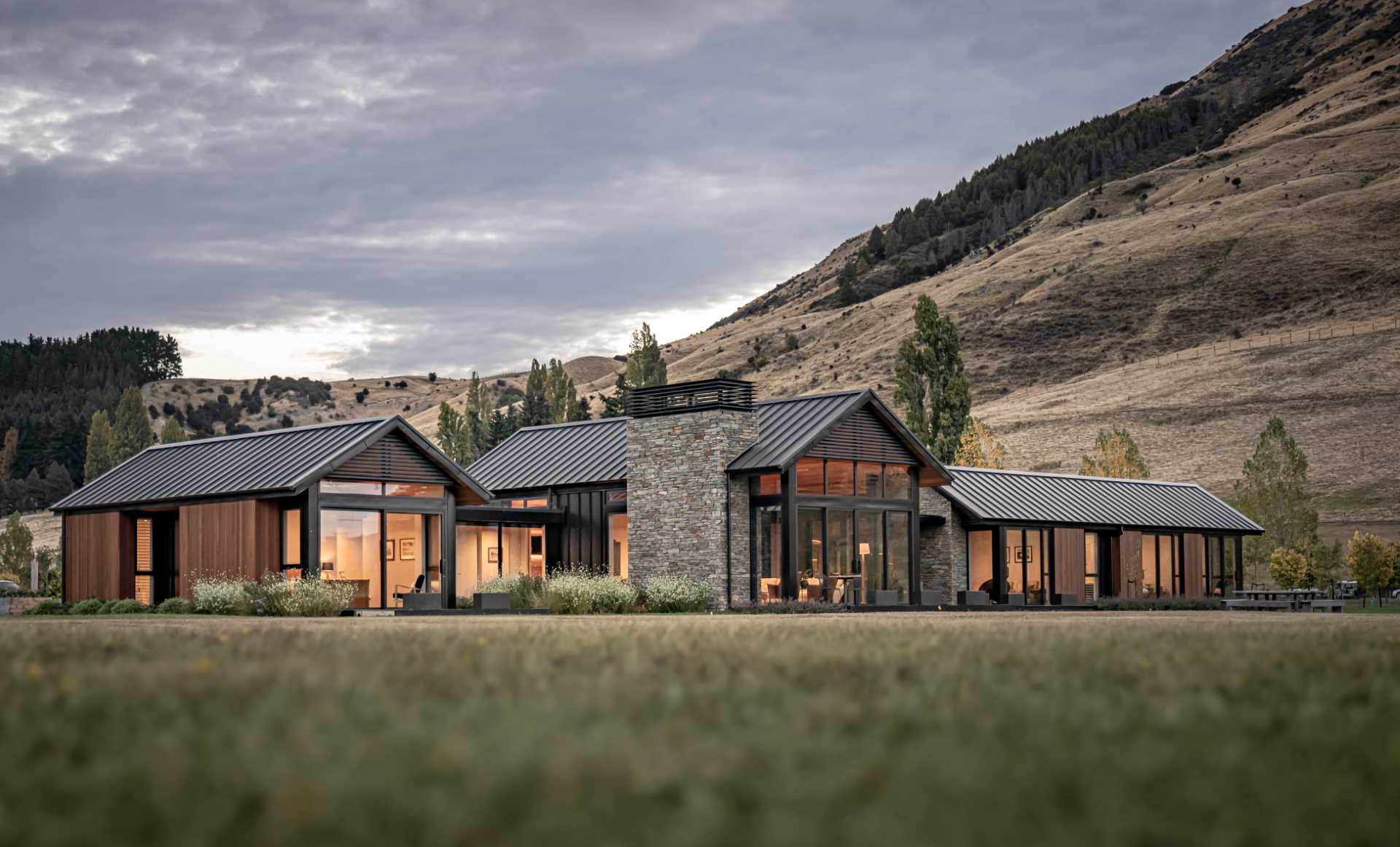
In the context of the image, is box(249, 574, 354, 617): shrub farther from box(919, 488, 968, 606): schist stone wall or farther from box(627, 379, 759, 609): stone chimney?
box(919, 488, 968, 606): schist stone wall

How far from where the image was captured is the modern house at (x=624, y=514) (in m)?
32.5

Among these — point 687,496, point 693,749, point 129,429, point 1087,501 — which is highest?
point 129,429

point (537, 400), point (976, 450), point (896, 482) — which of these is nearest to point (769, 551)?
point (896, 482)

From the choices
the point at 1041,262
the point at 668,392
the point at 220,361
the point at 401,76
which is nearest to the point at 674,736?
the point at 668,392

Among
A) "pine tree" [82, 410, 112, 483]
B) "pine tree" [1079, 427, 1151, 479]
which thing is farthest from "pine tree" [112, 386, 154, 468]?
"pine tree" [1079, 427, 1151, 479]

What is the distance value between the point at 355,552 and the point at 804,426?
11127mm

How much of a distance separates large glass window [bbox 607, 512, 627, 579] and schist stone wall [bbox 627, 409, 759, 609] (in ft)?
6.16

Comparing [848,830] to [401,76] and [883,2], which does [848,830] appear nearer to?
[401,76]

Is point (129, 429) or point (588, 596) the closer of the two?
point (588, 596)

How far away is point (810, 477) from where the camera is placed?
33.6 meters

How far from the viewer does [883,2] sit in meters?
64.0

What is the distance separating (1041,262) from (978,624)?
373ft

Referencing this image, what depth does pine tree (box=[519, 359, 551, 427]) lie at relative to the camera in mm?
79875

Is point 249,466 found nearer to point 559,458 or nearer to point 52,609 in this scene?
point 52,609
